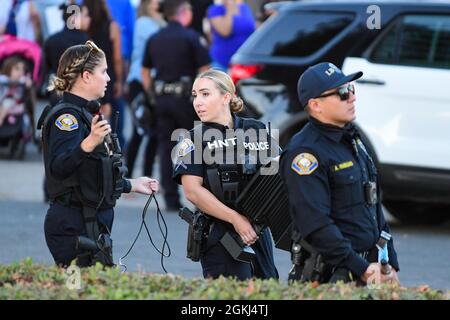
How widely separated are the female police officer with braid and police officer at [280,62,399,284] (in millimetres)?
1168

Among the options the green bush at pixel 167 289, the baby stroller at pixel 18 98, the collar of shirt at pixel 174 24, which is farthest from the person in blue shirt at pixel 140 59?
the green bush at pixel 167 289

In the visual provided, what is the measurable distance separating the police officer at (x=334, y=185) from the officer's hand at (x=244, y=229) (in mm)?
629

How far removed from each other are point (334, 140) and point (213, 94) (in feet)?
3.23

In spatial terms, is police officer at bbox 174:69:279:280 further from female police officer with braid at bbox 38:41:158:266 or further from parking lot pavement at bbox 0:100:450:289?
parking lot pavement at bbox 0:100:450:289

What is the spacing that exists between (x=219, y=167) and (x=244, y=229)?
367mm

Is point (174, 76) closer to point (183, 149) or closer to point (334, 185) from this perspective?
point (183, 149)

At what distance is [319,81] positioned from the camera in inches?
219

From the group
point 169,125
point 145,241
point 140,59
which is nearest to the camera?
point 145,241

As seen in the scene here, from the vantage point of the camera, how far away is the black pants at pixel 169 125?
469 inches

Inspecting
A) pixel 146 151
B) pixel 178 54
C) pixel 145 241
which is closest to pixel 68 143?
pixel 145 241

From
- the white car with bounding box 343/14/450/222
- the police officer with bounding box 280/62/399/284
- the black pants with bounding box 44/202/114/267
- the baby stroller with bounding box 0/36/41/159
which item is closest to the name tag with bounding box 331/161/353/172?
the police officer with bounding box 280/62/399/284

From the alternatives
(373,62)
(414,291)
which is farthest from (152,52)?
(414,291)

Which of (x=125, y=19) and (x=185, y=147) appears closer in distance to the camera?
(x=185, y=147)
